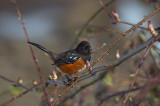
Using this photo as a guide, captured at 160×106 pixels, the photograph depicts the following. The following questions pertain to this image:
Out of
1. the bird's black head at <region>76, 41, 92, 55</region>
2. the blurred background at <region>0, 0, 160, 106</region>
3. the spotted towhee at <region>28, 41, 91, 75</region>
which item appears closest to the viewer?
the spotted towhee at <region>28, 41, 91, 75</region>

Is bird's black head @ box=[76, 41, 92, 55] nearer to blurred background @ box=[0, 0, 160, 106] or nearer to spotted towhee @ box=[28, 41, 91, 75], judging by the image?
spotted towhee @ box=[28, 41, 91, 75]

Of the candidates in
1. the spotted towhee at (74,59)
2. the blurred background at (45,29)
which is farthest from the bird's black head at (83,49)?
the blurred background at (45,29)

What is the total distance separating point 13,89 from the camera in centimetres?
265

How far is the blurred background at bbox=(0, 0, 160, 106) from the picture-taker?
7.03 meters

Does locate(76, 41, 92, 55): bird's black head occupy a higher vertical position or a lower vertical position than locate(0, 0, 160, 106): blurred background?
lower

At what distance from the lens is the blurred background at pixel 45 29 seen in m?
7.03

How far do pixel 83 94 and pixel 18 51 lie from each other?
5380 mm

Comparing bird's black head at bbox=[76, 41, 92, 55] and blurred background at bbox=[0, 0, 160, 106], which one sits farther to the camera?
blurred background at bbox=[0, 0, 160, 106]

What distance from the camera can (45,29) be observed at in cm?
1115

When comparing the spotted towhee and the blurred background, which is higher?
the blurred background

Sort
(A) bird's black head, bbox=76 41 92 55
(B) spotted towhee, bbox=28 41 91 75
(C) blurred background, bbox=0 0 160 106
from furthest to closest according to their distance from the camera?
(C) blurred background, bbox=0 0 160 106 < (A) bird's black head, bbox=76 41 92 55 < (B) spotted towhee, bbox=28 41 91 75

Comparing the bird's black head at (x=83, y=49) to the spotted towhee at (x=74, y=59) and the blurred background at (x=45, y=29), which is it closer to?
the spotted towhee at (x=74, y=59)

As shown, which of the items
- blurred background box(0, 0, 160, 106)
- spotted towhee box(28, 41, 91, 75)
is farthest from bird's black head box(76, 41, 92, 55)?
blurred background box(0, 0, 160, 106)

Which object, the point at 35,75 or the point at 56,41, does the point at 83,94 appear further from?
the point at 56,41
